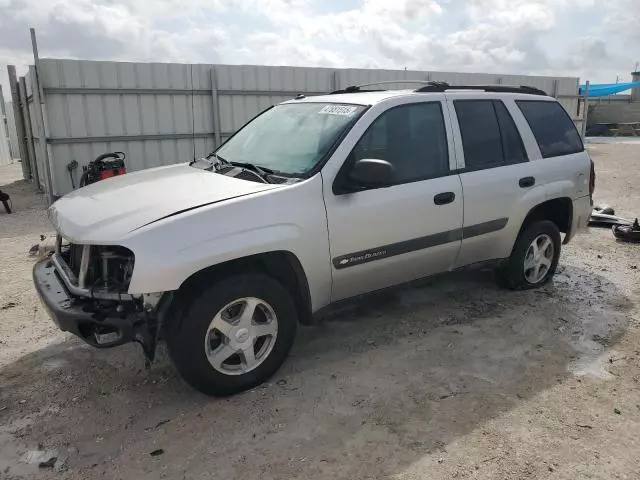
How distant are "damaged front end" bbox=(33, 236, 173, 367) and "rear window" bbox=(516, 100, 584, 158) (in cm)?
356

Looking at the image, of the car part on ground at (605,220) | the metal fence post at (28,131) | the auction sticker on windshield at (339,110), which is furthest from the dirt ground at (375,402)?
the metal fence post at (28,131)

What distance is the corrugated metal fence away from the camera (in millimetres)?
9719

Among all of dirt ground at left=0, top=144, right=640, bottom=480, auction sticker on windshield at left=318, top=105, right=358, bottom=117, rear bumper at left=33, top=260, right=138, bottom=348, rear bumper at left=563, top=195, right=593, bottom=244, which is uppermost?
auction sticker on windshield at left=318, top=105, right=358, bottom=117

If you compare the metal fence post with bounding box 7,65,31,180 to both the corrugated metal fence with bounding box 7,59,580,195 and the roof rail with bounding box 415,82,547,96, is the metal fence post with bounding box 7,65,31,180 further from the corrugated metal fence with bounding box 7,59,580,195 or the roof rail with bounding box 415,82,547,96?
the roof rail with bounding box 415,82,547,96

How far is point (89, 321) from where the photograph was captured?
2.86 meters

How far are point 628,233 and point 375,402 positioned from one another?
521cm

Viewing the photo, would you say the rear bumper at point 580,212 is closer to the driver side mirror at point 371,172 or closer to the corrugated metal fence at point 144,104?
the driver side mirror at point 371,172

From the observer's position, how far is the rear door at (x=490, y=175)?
4.20 metres

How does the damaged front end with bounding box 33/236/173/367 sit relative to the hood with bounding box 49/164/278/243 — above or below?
below

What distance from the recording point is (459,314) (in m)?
4.57

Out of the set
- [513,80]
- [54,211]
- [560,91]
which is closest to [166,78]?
[54,211]

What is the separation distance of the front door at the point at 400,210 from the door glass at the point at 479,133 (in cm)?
20

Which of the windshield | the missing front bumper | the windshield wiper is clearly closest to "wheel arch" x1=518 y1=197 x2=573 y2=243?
the windshield

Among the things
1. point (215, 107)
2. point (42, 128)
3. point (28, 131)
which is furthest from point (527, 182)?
point (28, 131)
